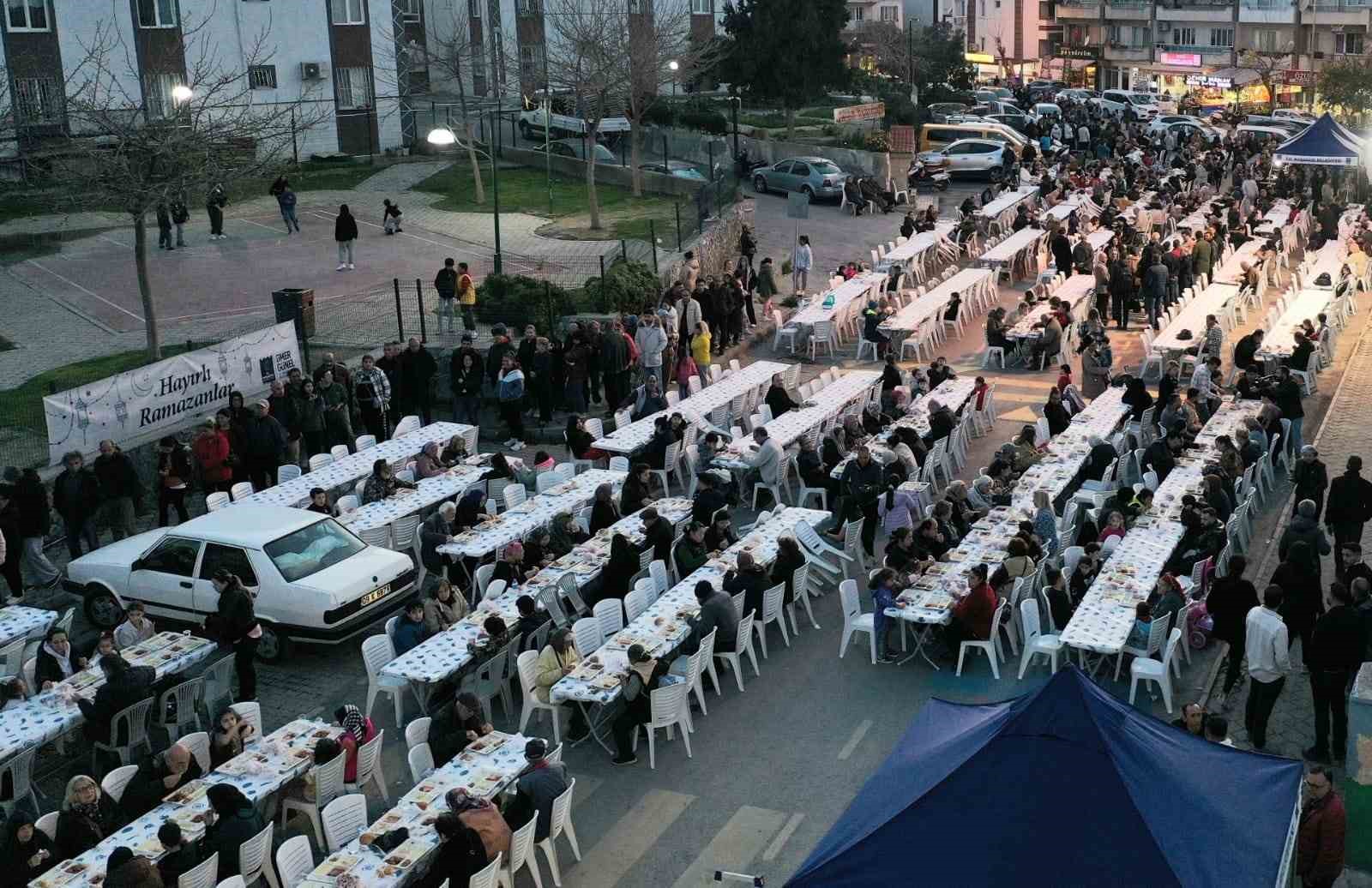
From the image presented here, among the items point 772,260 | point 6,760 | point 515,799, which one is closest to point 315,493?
point 6,760

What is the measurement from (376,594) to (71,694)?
3.22m

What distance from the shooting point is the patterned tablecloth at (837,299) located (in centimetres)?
2745

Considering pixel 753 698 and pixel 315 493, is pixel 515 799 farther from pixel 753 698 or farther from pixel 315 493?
pixel 315 493

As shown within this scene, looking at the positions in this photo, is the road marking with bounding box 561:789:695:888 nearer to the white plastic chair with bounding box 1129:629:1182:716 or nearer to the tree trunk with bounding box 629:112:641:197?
the white plastic chair with bounding box 1129:629:1182:716

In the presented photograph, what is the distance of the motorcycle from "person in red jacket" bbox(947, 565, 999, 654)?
32.1 metres

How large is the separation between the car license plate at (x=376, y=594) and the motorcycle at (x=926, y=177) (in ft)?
105

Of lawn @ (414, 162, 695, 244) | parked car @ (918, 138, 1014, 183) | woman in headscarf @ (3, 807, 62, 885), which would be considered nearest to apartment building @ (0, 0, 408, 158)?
lawn @ (414, 162, 695, 244)

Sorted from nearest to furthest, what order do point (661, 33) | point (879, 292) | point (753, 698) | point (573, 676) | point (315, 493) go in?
point (573, 676) < point (753, 698) < point (315, 493) < point (879, 292) < point (661, 33)

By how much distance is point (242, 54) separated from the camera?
43.9 metres

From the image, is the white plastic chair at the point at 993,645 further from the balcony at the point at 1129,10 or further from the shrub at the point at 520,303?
the balcony at the point at 1129,10

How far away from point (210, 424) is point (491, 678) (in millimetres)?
7033

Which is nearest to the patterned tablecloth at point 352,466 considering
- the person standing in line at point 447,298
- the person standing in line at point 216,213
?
the person standing in line at point 447,298

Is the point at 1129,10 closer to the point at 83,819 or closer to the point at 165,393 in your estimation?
the point at 165,393

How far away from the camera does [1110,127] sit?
176 feet
